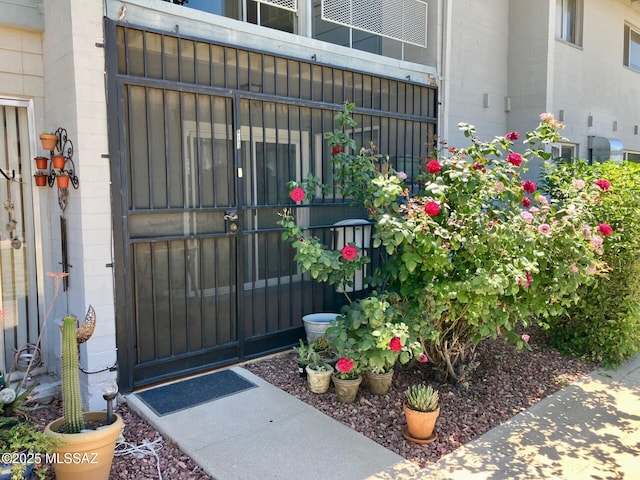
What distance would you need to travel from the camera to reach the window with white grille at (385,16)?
207 inches

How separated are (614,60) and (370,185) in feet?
26.7

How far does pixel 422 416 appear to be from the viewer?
3094 millimetres

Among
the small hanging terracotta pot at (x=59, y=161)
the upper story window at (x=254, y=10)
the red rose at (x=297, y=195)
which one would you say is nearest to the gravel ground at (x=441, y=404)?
the red rose at (x=297, y=195)

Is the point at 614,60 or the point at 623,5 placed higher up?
the point at 623,5

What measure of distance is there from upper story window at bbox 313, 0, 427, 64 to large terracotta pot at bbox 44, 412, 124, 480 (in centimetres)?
437

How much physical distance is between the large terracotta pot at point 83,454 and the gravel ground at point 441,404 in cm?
26

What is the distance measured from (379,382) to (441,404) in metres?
0.49

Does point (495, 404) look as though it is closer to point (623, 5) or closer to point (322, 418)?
point (322, 418)

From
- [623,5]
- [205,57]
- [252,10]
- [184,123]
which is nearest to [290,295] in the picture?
[184,123]

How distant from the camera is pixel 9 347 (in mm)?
3838

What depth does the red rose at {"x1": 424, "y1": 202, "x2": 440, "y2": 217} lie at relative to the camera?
A: 3.28 meters

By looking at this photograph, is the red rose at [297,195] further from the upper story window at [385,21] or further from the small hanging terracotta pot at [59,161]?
the upper story window at [385,21]

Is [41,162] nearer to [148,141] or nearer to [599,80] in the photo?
[148,141]

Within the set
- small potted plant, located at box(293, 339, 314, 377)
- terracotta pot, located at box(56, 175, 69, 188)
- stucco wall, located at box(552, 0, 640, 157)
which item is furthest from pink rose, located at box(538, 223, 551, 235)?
stucco wall, located at box(552, 0, 640, 157)
